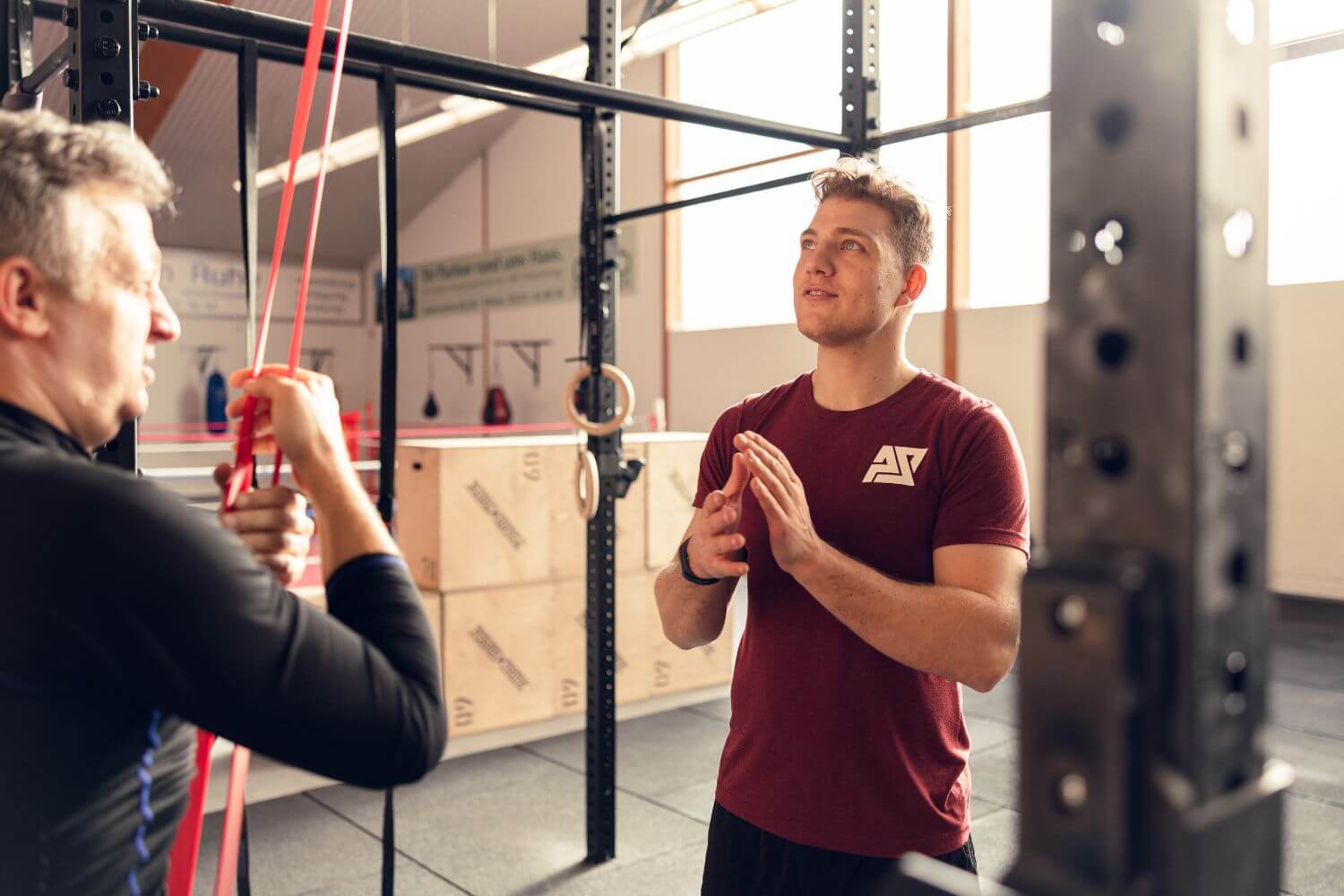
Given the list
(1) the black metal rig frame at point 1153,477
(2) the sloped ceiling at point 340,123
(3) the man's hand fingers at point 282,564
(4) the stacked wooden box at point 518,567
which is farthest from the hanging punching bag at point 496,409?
(1) the black metal rig frame at point 1153,477

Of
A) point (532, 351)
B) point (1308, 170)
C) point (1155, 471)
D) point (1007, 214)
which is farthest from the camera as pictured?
point (532, 351)

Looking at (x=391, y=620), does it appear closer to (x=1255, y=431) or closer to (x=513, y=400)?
(x=1255, y=431)

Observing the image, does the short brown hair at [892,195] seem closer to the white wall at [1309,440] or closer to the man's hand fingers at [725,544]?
the man's hand fingers at [725,544]

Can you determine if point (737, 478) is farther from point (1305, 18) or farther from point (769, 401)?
point (1305, 18)

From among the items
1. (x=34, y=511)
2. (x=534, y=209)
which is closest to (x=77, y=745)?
(x=34, y=511)

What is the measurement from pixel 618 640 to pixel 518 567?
0.56 m

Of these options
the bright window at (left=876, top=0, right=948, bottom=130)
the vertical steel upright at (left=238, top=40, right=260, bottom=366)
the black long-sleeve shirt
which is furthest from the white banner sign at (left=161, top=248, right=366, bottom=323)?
the black long-sleeve shirt

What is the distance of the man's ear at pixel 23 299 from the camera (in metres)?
0.80

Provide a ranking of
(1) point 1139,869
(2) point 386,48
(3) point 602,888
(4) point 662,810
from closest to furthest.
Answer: (1) point 1139,869 < (2) point 386,48 < (3) point 602,888 < (4) point 662,810

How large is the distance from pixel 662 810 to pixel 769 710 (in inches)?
78.9

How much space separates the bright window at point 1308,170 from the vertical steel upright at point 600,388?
4196 millimetres

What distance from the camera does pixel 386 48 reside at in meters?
1.76

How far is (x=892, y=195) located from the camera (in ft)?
5.67

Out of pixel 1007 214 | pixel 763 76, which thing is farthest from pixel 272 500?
pixel 763 76
